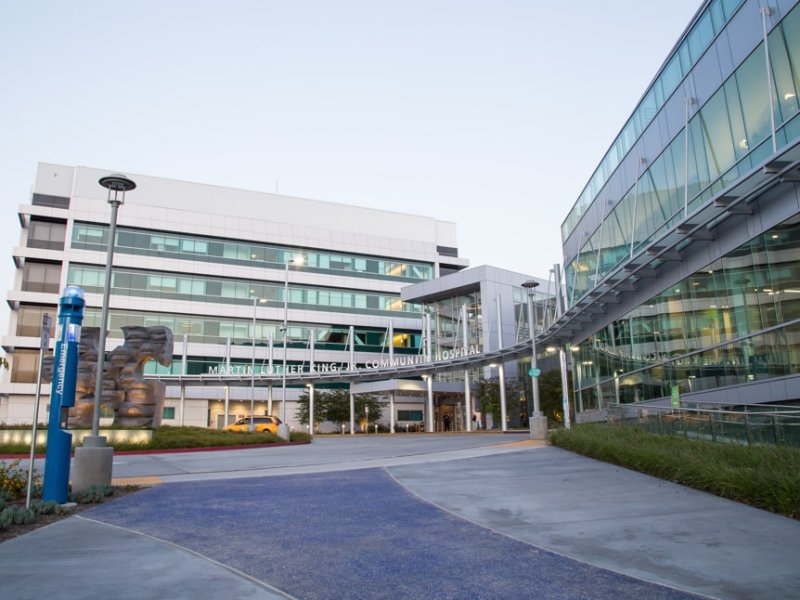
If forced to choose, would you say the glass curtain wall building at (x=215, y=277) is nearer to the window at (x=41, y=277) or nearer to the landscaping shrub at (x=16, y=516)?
the window at (x=41, y=277)

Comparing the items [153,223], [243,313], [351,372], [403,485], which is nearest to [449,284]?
[351,372]

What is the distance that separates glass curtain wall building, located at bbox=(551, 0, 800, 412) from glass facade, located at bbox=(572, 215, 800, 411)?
0.05 meters

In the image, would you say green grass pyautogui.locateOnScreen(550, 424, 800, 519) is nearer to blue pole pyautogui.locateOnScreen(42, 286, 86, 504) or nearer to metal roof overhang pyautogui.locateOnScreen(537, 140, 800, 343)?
metal roof overhang pyautogui.locateOnScreen(537, 140, 800, 343)

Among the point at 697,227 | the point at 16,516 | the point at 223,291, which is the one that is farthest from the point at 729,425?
the point at 223,291

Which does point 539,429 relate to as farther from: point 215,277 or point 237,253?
point 237,253

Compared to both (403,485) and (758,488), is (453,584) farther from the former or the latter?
(403,485)

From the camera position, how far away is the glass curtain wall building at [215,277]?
68188 millimetres

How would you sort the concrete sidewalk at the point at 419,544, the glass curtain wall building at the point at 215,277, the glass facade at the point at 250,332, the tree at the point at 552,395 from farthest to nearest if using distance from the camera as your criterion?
the glass facade at the point at 250,332, the glass curtain wall building at the point at 215,277, the tree at the point at 552,395, the concrete sidewalk at the point at 419,544

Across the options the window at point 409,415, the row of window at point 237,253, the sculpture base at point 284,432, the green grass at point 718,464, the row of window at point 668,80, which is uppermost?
the row of window at point 237,253

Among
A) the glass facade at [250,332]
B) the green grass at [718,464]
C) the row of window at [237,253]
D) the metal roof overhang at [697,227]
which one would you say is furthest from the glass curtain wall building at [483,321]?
the green grass at [718,464]

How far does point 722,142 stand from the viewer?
19625mm

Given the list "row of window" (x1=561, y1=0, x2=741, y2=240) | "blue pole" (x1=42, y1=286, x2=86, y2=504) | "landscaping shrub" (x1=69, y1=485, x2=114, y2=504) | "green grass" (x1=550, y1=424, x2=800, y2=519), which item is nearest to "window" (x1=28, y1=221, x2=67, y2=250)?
"row of window" (x1=561, y1=0, x2=741, y2=240)

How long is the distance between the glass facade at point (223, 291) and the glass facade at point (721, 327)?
4422 centimetres

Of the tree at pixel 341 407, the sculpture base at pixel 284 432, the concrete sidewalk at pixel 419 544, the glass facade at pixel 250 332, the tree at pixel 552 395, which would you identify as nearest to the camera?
the concrete sidewalk at pixel 419 544
